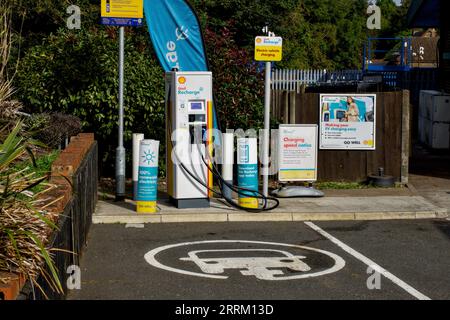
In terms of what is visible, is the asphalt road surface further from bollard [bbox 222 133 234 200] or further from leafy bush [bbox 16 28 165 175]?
leafy bush [bbox 16 28 165 175]

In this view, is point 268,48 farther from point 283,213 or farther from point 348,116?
point 348,116

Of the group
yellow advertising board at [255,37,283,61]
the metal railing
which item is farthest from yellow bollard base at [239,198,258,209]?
the metal railing

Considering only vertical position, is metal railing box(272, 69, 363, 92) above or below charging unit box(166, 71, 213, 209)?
above

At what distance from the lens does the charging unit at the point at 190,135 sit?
12586 mm

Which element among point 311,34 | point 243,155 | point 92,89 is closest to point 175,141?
point 243,155

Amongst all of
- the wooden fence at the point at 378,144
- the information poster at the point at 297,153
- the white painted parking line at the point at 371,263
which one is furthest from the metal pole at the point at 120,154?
the wooden fence at the point at 378,144

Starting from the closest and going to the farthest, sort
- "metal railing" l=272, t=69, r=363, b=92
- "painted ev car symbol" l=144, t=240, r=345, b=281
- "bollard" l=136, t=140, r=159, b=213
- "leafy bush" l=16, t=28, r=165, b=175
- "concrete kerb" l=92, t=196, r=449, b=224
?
"painted ev car symbol" l=144, t=240, r=345, b=281
"concrete kerb" l=92, t=196, r=449, b=224
"bollard" l=136, t=140, r=159, b=213
"leafy bush" l=16, t=28, r=165, b=175
"metal railing" l=272, t=69, r=363, b=92

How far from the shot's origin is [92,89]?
1516 centimetres

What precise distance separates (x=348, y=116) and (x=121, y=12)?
16.2 ft

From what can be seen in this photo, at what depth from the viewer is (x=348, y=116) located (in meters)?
15.5

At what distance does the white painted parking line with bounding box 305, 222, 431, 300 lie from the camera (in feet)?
26.9

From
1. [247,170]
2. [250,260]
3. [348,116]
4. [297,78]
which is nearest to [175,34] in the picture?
[247,170]

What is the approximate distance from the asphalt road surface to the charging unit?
895 millimetres

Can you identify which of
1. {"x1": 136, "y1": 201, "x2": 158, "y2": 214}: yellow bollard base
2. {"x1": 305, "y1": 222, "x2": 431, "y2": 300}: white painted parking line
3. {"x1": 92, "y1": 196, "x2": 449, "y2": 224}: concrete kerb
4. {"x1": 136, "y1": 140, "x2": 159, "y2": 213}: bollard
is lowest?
{"x1": 305, "y1": 222, "x2": 431, "y2": 300}: white painted parking line
